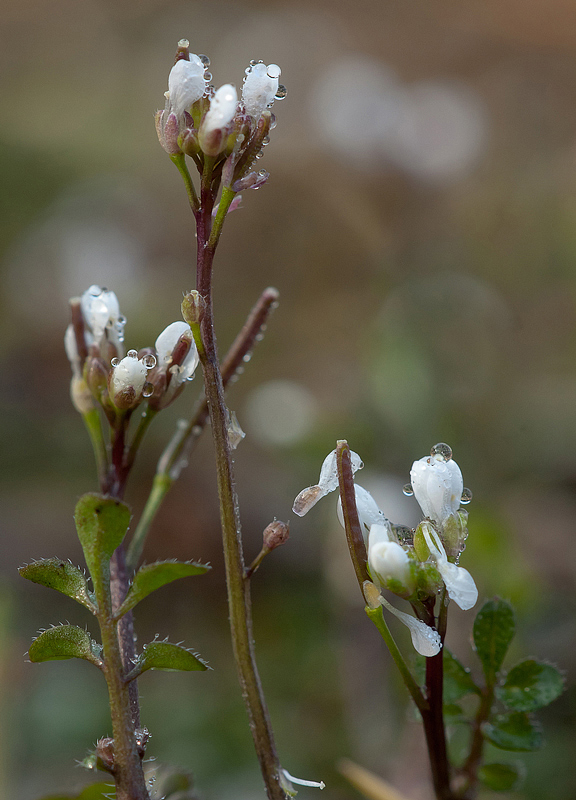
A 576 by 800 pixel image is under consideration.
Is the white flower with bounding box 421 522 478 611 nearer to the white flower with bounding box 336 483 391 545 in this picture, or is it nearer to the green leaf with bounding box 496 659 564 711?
the white flower with bounding box 336 483 391 545

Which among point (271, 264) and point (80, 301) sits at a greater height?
point (271, 264)

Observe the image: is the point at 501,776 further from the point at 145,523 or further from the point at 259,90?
the point at 259,90

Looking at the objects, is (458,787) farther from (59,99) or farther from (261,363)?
(59,99)

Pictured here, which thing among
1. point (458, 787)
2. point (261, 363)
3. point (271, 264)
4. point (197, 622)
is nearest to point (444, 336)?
point (261, 363)

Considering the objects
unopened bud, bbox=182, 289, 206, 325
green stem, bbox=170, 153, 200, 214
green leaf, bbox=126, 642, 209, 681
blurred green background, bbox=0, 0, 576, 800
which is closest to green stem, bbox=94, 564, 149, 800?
green leaf, bbox=126, 642, 209, 681

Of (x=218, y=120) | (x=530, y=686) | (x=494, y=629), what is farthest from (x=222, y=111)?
(x=530, y=686)
